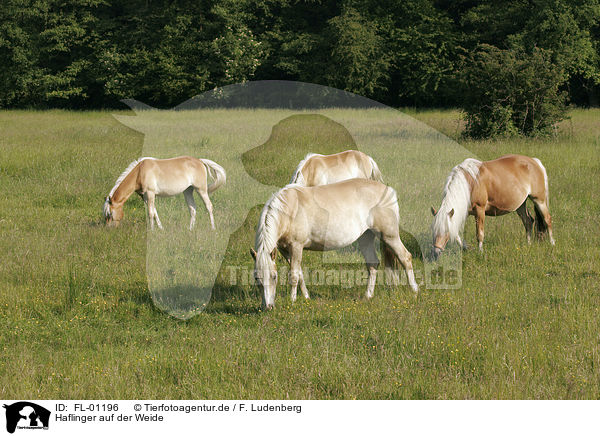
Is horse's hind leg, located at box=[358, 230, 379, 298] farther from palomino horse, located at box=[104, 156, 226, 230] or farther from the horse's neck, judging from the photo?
the horse's neck

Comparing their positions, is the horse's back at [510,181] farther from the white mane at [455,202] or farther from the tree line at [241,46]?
the tree line at [241,46]

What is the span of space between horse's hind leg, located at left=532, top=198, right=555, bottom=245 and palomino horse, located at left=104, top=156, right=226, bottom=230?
538 cm

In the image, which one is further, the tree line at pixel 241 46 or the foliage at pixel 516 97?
the tree line at pixel 241 46

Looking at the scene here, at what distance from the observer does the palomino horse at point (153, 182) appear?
32.7 ft

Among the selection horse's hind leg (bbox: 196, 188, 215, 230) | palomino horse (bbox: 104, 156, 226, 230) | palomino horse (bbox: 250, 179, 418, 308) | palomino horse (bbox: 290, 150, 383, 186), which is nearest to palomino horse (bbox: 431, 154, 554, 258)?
palomino horse (bbox: 250, 179, 418, 308)

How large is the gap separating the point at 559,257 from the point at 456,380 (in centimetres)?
426

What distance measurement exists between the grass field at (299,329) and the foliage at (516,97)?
940cm

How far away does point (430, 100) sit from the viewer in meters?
45.2

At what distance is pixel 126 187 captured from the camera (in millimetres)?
10039

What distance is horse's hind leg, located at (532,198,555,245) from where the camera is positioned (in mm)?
8727

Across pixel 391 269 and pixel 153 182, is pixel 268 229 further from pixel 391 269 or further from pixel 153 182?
pixel 153 182

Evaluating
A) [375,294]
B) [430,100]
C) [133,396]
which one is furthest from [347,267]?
[430,100]

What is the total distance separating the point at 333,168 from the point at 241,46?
34.6 m

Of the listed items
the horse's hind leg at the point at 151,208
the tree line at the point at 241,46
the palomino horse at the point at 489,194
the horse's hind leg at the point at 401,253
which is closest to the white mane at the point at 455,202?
the palomino horse at the point at 489,194
